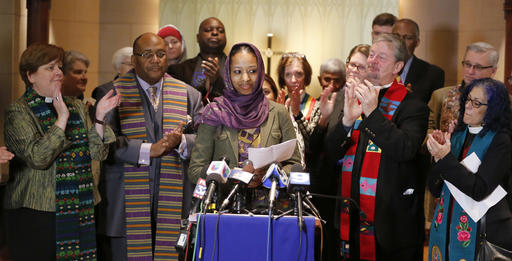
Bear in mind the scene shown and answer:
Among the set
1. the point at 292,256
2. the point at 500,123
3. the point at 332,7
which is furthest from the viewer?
the point at 332,7

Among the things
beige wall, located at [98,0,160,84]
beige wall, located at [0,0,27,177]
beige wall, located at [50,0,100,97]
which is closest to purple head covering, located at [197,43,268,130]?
beige wall, located at [0,0,27,177]

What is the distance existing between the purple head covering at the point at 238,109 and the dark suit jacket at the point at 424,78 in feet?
6.27

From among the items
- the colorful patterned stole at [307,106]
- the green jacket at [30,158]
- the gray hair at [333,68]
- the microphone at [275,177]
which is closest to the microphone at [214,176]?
the microphone at [275,177]

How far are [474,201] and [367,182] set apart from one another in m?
0.66

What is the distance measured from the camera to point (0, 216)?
473 centimetres

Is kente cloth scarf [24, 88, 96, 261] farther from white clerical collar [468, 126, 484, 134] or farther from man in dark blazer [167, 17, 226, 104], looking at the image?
white clerical collar [468, 126, 484, 134]

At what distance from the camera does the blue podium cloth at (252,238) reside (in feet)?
9.42

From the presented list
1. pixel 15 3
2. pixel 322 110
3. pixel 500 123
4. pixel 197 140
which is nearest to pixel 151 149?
pixel 197 140

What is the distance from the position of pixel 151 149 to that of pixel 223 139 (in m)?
0.69

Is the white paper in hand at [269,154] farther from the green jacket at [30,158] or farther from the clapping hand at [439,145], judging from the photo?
the green jacket at [30,158]

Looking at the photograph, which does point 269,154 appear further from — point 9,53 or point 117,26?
point 117,26

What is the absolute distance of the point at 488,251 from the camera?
3326mm

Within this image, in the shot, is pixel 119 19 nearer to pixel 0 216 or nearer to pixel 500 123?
pixel 0 216

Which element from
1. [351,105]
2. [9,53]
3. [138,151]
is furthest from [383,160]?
[9,53]
